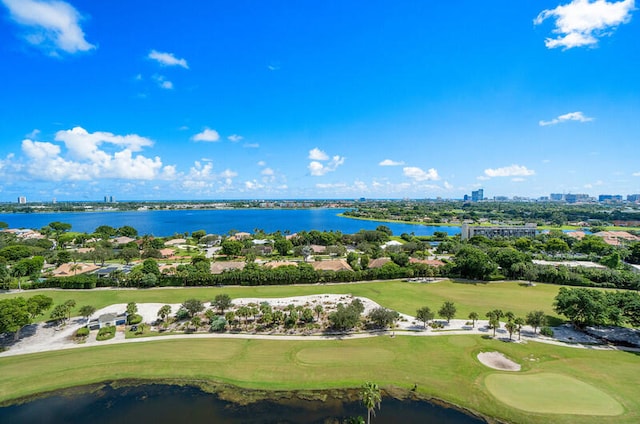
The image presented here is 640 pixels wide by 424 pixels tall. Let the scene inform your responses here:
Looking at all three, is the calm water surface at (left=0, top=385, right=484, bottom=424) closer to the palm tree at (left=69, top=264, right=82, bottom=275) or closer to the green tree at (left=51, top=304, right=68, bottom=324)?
the green tree at (left=51, top=304, right=68, bottom=324)

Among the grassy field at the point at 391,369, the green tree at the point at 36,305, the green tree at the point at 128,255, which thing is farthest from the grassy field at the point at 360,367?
the green tree at the point at 128,255

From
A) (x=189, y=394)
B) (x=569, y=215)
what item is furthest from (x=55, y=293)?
(x=569, y=215)

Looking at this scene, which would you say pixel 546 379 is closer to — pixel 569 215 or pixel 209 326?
pixel 209 326

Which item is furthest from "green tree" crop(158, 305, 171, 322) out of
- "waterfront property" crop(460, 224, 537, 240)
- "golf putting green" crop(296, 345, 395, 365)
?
"waterfront property" crop(460, 224, 537, 240)

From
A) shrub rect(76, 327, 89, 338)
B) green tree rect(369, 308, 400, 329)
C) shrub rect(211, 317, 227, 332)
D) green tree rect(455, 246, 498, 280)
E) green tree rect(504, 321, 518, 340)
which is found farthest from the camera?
green tree rect(455, 246, 498, 280)

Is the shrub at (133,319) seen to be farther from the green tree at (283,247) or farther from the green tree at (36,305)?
the green tree at (283,247)

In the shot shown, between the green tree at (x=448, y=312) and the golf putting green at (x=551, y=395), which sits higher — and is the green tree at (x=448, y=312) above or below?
above
